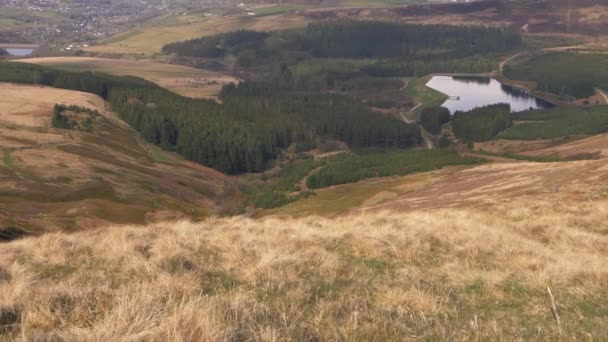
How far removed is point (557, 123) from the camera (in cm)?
15712

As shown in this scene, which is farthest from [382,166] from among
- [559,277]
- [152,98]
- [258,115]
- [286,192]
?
[559,277]

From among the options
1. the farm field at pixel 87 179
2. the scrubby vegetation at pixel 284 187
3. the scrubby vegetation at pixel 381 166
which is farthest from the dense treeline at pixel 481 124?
the farm field at pixel 87 179

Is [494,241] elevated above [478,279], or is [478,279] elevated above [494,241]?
[478,279]

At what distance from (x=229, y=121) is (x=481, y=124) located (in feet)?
255

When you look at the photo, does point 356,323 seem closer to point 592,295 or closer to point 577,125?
point 592,295

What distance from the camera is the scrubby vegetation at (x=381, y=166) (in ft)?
328

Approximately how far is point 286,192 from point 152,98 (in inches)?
3378

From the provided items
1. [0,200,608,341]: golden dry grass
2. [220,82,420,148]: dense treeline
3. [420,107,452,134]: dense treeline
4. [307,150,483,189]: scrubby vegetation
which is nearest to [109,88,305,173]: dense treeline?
[220,82,420,148]: dense treeline

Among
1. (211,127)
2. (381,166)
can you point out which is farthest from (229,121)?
(381,166)

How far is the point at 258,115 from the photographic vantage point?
162 metres

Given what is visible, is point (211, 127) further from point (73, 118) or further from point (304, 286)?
point (304, 286)

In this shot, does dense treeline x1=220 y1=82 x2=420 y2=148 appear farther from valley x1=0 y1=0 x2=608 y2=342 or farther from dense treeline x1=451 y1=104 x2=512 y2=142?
valley x1=0 y1=0 x2=608 y2=342

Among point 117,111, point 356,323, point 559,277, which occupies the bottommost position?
point 117,111

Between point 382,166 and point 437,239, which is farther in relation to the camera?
point 382,166
